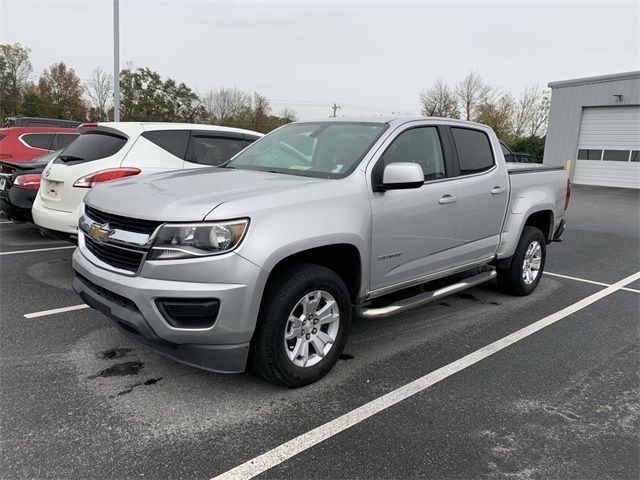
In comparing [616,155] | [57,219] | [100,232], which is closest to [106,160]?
[57,219]

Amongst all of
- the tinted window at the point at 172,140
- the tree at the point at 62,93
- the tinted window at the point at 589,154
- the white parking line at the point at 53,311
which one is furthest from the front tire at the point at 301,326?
the tree at the point at 62,93

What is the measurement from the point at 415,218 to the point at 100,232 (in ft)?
7.56

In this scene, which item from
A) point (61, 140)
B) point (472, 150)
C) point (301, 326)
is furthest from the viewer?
point (61, 140)

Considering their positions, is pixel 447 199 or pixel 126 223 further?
pixel 447 199

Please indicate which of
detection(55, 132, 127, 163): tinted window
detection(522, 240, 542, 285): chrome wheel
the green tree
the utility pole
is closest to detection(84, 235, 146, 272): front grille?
detection(55, 132, 127, 163): tinted window

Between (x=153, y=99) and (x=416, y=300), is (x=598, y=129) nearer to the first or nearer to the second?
(x=416, y=300)

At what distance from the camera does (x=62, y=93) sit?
4744 centimetres

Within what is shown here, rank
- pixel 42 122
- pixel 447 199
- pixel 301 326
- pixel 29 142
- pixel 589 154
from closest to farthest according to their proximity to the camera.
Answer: pixel 301 326 → pixel 447 199 → pixel 29 142 → pixel 42 122 → pixel 589 154

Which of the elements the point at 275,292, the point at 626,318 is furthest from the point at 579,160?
the point at 275,292

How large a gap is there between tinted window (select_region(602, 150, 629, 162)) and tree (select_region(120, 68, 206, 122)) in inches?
1397

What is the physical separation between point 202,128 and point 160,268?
4022 millimetres

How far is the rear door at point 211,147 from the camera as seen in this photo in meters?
6.21

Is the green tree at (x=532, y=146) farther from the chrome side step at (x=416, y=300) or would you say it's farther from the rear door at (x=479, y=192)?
the chrome side step at (x=416, y=300)

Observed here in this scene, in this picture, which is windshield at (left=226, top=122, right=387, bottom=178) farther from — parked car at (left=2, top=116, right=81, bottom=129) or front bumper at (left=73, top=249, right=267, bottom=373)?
parked car at (left=2, top=116, right=81, bottom=129)
